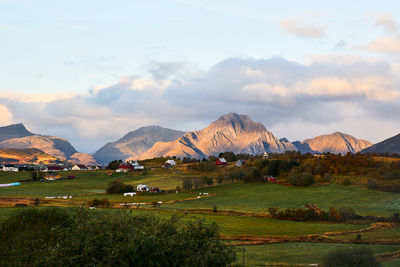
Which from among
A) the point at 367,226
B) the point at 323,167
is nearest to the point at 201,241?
the point at 367,226

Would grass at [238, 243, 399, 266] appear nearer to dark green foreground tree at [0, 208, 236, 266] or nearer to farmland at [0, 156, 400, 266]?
farmland at [0, 156, 400, 266]

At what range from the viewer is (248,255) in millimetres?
62062

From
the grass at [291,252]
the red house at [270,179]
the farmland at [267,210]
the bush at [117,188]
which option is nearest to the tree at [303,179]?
the farmland at [267,210]

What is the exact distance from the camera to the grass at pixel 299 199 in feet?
398

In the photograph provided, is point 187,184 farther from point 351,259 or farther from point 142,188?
point 351,259

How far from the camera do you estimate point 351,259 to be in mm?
47312

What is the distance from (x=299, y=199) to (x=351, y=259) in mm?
94143

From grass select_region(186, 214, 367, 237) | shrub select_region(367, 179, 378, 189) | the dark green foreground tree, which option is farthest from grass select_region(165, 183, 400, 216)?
the dark green foreground tree

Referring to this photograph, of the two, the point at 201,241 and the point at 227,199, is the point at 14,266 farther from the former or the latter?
the point at 227,199

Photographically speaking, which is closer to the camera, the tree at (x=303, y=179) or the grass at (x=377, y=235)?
the grass at (x=377, y=235)

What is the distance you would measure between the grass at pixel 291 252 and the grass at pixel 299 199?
143 feet

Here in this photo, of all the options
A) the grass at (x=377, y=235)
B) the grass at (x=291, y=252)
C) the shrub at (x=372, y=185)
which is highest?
the shrub at (x=372, y=185)

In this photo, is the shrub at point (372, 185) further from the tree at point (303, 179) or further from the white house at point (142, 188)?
the white house at point (142, 188)

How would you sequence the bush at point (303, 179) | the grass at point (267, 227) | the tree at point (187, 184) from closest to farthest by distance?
the grass at point (267, 227) → the bush at point (303, 179) → the tree at point (187, 184)
